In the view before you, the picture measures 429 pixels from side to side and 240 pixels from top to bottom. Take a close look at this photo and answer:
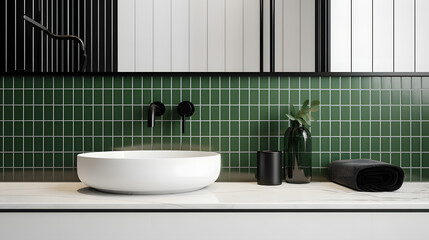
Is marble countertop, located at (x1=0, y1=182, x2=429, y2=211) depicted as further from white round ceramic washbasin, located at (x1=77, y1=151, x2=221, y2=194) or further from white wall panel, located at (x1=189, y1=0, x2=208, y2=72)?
white wall panel, located at (x1=189, y1=0, x2=208, y2=72)

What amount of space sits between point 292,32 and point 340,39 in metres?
0.20

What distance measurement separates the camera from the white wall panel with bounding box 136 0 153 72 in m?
1.40

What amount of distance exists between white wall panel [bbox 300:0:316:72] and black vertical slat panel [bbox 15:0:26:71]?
1095 mm

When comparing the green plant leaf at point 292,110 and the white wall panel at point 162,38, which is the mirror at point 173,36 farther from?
the green plant leaf at point 292,110

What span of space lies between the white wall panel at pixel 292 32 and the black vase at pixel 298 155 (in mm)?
264

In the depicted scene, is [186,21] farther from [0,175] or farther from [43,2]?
[0,175]

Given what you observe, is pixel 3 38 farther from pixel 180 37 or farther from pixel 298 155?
pixel 298 155

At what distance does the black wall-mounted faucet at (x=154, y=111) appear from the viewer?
127 centimetres

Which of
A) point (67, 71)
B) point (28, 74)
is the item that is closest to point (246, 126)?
point (67, 71)

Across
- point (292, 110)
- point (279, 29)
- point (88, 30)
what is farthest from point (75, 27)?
point (292, 110)

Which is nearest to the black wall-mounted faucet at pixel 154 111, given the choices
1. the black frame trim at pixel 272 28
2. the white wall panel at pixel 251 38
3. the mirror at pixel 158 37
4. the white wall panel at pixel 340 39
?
the mirror at pixel 158 37

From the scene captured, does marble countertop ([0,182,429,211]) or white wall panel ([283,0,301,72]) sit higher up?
white wall panel ([283,0,301,72])

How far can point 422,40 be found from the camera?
1424 mm

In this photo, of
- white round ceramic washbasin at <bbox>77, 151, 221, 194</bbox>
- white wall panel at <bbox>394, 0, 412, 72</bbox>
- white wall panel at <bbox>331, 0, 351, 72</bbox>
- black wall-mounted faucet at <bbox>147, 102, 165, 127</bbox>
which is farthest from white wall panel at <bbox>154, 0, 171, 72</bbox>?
white wall panel at <bbox>394, 0, 412, 72</bbox>
